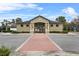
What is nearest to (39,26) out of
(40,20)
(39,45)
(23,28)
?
(40,20)

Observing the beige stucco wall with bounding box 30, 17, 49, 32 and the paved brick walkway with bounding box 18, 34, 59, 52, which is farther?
the beige stucco wall with bounding box 30, 17, 49, 32

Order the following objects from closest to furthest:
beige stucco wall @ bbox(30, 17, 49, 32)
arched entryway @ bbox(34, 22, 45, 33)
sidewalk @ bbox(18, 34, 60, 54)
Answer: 1. sidewalk @ bbox(18, 34, 60, 54)
2. beige stucco wall @ bbox(30, 17, 49, 32)
3. arched entryway @ bbox(34, 22, 45, 33)

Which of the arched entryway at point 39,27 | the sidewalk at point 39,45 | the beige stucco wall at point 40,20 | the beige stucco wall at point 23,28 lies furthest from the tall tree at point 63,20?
the beige stucco wall at point 23,28

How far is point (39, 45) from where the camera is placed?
1033cm

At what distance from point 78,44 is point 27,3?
116 inches

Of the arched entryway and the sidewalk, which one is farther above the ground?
the arched entryway

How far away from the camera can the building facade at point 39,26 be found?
1004 centimetres

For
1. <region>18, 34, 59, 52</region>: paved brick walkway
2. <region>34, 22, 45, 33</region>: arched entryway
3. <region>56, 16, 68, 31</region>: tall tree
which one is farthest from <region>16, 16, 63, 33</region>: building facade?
<region>18, 34, 59, 52</region>: paved brick walkway

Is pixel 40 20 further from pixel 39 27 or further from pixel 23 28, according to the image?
pixel 23 28

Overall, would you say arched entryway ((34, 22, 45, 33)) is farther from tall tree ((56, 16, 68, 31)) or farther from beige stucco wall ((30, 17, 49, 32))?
tall tree ((56, 16, 68, 31))

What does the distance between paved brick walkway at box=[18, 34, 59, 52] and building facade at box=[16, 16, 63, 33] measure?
1.54 ft

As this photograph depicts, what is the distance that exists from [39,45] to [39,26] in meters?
0.72

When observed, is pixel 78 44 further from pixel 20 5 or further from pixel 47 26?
pixel 20 5

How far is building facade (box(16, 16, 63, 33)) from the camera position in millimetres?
10039
